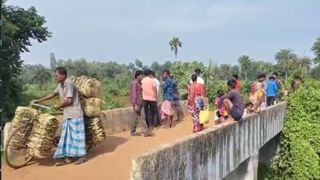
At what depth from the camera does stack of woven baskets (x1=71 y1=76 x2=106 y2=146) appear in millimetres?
8297

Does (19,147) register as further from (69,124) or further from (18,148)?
(69,124)

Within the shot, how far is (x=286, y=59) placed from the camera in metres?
77.1

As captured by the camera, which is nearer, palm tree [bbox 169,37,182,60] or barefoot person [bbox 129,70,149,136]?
barefoot person [bbox 129,70,149,136]

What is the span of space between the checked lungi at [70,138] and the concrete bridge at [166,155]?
234mm

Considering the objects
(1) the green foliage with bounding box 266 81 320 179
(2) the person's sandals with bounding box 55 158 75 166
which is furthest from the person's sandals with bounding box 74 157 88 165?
(1) the green foliage with bounding box 266 81 320 179

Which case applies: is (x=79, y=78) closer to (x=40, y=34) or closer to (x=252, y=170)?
(x=252, y=170)

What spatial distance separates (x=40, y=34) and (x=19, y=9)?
1537 millimetres

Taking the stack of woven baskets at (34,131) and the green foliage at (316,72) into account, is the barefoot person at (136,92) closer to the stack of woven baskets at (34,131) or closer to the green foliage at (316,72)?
the stack of woven baskets at (34,131)

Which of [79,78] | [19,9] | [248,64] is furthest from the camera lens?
[248,64]

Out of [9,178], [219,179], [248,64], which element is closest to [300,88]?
[219,179]

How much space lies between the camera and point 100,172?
7.70 m

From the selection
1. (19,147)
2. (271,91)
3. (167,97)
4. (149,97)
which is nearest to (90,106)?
(19,147)

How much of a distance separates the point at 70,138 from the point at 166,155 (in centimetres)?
241

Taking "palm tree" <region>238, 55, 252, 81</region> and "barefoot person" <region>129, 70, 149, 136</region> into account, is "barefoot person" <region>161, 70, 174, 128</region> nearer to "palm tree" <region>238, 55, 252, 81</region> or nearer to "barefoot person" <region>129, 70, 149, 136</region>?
"barefoot person" <region>129, 70, 149, 136</region>
